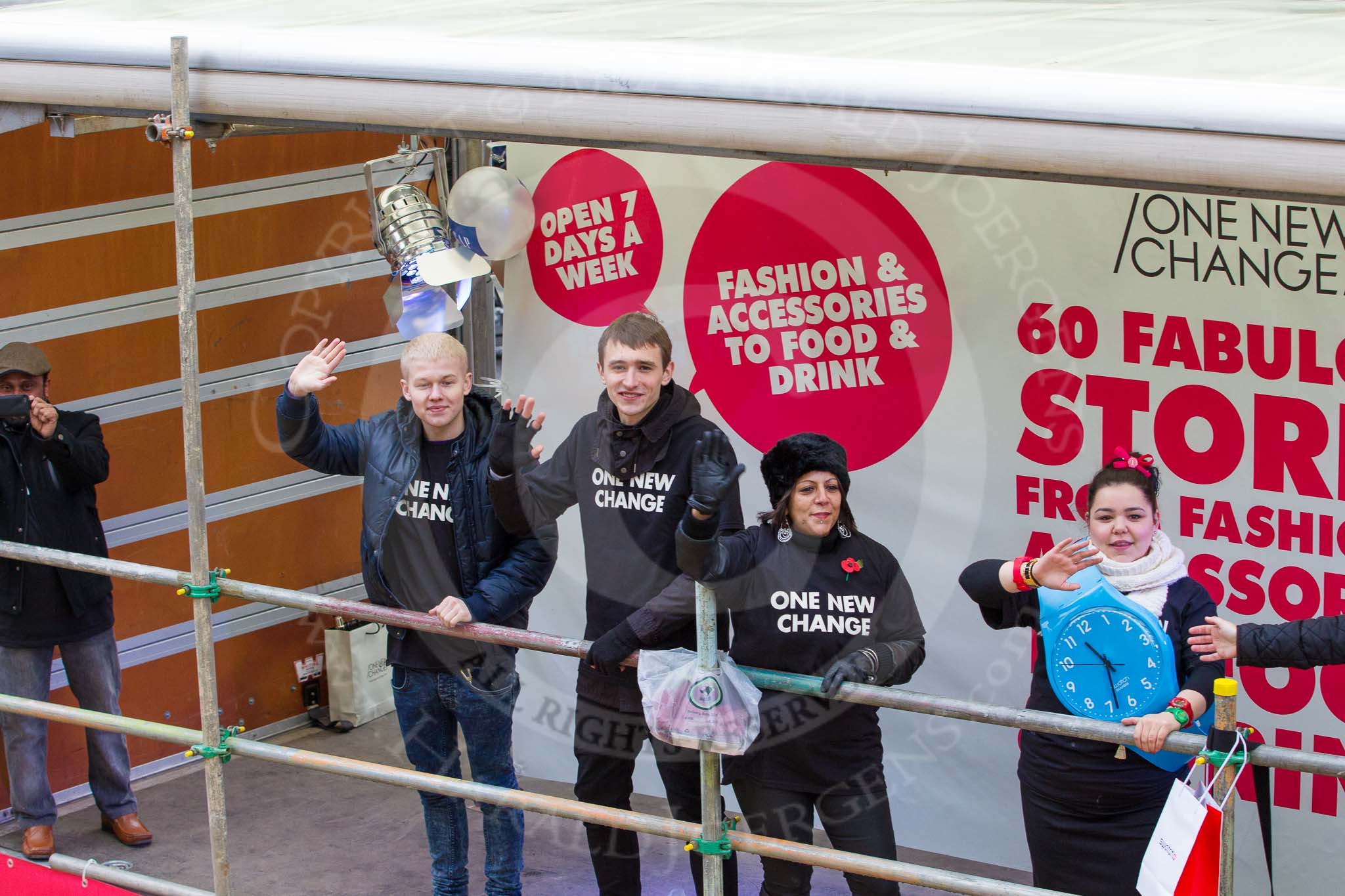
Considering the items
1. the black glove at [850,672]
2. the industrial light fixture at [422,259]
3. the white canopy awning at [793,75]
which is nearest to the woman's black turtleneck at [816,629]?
the black glove at [850,672]

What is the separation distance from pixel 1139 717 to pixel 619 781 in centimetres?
146

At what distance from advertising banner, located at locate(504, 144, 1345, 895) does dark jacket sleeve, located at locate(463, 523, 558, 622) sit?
1.31m

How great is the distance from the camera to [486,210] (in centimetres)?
527

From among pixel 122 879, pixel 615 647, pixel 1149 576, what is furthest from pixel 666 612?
pixel 122 879

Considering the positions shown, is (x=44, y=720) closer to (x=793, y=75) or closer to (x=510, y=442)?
Answer: (x=510, y=442)

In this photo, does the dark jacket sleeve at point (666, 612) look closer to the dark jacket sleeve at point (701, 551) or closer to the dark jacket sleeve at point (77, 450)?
the dark jacket sleeve at point (701, 551)

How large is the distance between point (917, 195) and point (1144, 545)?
5.49ft

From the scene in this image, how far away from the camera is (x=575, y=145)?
346 centimetres

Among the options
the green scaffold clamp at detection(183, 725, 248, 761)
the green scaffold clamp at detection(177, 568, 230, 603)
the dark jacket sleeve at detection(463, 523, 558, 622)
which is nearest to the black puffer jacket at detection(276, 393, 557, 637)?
the dark jacket sleeve at detection(463, 523, 558, 622)

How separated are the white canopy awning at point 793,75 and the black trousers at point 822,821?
5.12ft

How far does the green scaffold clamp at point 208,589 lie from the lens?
3.94 metres

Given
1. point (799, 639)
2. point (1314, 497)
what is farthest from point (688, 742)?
point (1314, 497)

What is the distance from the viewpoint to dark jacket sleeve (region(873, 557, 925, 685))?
360 centimetres

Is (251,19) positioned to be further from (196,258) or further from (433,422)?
(196,258)
